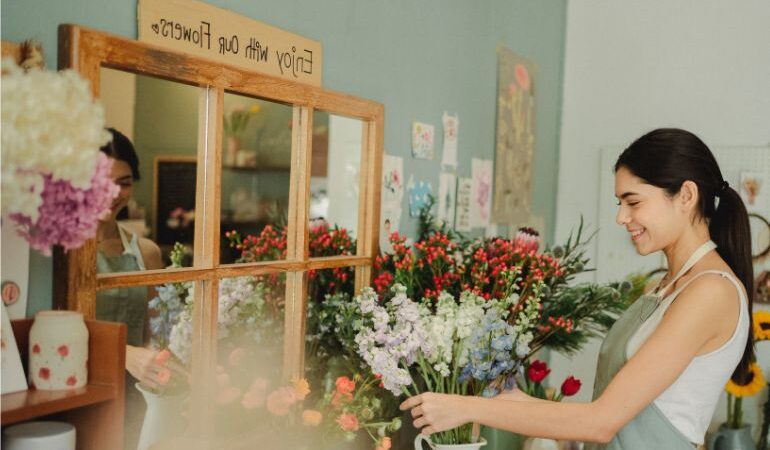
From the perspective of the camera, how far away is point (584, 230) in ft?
13.2

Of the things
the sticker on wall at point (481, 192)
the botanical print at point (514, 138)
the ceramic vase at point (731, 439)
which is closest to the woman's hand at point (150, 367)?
the sticker on wall at point (481, 192)

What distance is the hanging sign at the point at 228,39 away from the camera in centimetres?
154

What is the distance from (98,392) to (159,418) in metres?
0.41

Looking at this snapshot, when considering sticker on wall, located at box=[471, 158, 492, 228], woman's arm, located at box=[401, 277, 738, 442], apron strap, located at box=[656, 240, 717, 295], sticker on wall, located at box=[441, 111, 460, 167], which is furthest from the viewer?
sticker on wall, located at box=[471, 158, 492, 228]

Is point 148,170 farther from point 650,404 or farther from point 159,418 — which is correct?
point 650,404

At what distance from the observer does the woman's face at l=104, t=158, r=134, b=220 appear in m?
1.44

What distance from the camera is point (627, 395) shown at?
1.66 meters

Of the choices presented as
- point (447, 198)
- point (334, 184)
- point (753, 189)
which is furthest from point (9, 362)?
point (753, 189)

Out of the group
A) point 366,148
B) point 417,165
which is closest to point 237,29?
point 366,148

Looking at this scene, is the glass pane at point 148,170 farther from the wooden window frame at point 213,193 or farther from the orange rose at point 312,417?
the orange rose at point 312,417

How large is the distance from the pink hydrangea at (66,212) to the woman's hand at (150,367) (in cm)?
52

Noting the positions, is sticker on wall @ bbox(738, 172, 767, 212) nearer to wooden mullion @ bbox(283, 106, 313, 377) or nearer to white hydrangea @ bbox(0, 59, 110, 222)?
wooden mullion @ bbox(283, 106, 313, 377)

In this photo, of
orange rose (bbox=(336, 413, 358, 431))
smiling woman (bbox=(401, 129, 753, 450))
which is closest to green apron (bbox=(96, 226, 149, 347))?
orange rose (bbox=(336, 413, 358, 431))

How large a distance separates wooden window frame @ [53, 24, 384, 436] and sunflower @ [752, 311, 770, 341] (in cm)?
199
